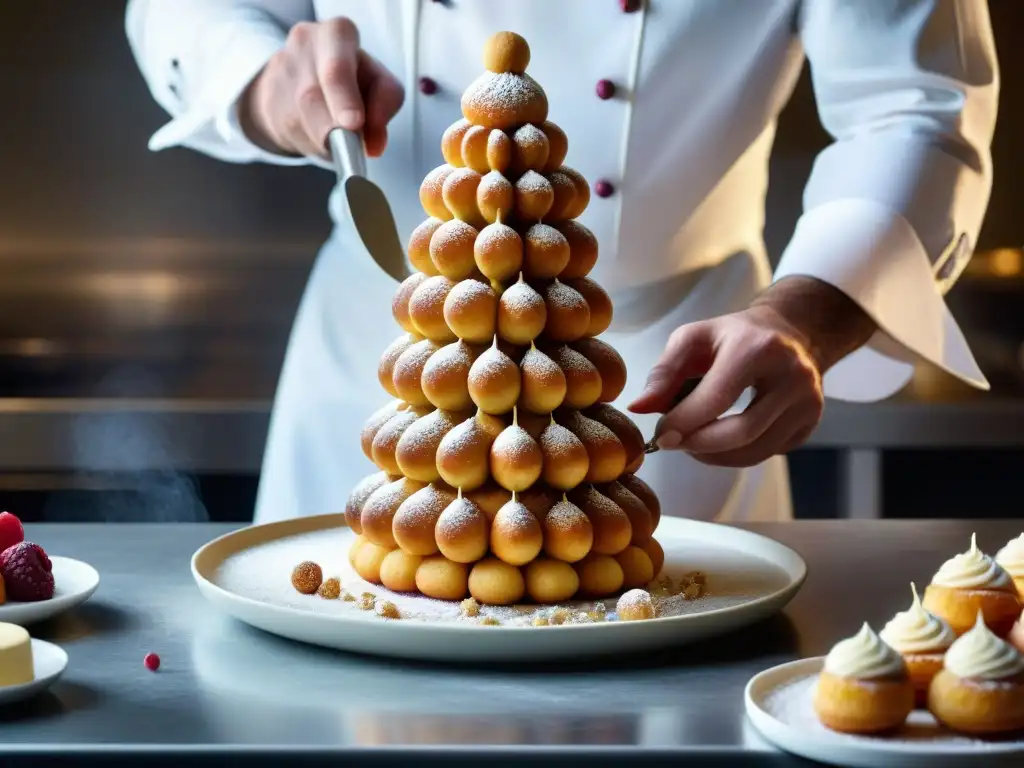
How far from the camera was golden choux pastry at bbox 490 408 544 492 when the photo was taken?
1.09m

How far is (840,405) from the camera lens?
9.57ft

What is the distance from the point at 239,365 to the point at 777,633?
8.19 feet

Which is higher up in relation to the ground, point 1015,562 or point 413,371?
point 413,371

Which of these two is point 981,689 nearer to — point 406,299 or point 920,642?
point 920,642

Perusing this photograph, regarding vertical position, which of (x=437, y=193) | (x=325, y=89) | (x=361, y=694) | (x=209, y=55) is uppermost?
(x=209, y=55)

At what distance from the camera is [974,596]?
0.93 m

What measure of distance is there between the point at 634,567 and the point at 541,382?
0.55 ft

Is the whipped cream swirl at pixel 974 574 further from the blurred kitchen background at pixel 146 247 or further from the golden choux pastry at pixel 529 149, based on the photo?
the blurred kitchen background at pixel 146 247

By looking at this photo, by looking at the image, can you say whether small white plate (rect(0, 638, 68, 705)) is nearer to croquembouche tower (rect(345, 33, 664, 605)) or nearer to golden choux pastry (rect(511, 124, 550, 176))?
croquembouche tower (rect(345, 33, 664, 605))

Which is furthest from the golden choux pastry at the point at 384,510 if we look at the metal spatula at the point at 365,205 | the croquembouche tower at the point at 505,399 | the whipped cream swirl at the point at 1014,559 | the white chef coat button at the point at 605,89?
the white chef coat button at the point at 605,89

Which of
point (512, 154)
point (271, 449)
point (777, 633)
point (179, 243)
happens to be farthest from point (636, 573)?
point (179, 243)

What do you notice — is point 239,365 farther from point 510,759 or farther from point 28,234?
point 510,759

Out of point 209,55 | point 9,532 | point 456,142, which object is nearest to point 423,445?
point 456,142

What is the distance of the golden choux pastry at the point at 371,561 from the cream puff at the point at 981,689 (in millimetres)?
480
